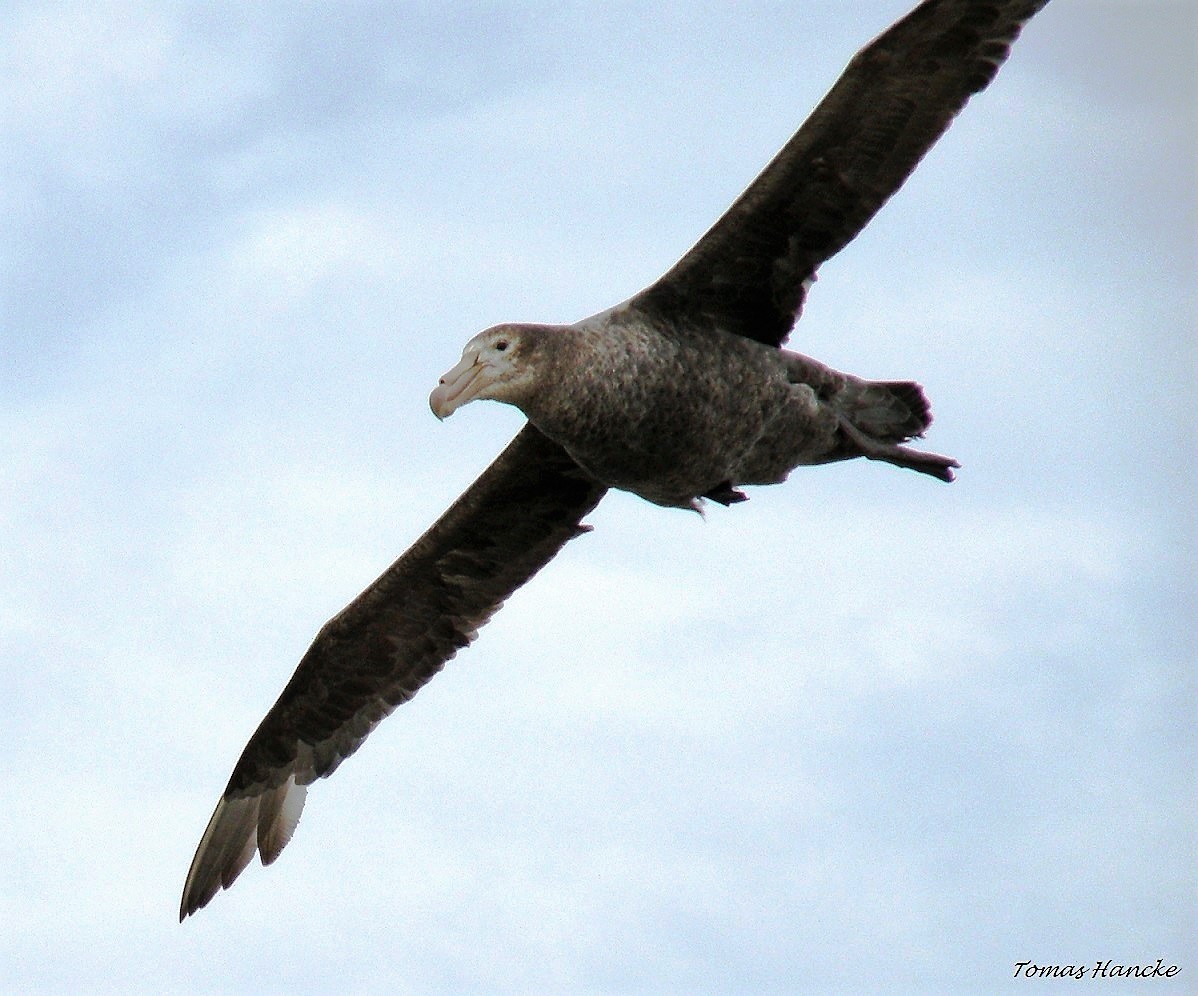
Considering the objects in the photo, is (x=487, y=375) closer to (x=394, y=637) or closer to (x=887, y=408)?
(x=887, y=408)

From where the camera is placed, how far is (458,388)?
11062mm

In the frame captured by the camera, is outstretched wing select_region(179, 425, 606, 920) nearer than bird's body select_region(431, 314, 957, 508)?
No

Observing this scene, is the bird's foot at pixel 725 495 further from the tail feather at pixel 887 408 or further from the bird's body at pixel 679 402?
the tail feather at pixel 887 408

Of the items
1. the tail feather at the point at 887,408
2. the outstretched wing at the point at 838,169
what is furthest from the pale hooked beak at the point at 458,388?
the tail feather at the point at 887,408

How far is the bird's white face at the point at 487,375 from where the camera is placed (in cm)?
1098

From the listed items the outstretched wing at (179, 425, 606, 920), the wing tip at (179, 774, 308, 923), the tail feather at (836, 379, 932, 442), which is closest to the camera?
the tail feather at (836, 379, 932, 442)

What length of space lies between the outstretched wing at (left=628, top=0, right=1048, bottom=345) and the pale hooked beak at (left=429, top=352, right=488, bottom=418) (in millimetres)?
1073

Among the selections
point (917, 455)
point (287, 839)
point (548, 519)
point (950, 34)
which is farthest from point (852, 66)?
point (287, 839)

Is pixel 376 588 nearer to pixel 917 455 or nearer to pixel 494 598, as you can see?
pixel 494 598

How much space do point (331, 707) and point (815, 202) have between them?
4.87 meters

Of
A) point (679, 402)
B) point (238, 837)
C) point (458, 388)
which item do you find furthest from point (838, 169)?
point (238, 837)

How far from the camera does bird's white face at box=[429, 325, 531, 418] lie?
A: 11.0 metres

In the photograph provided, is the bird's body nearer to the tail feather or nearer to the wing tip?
the tail feather

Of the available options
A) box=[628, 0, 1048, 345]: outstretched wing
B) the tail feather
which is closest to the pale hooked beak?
box=[628, 0, 1048, 345]: outstretched wing
